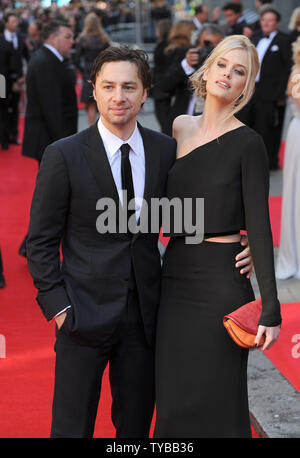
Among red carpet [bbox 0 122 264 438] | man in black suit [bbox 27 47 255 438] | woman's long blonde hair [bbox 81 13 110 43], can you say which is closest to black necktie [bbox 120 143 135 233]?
man in black suit [bbox 27 47 255 438]

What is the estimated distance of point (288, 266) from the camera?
574cm

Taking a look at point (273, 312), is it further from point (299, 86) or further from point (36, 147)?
point (36, 147)

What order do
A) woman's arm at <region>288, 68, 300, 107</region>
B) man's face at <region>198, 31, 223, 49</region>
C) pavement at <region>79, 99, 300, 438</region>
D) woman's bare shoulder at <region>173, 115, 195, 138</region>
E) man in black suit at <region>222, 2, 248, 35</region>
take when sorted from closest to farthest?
woman's bare shoulder at <region>173, 115, 195, 138</region>, pavement at <region>79, 99, 300, 438</region>, woman's arm at <region>288, 68, 300, 107</region>, man's face at <region>198, 31, 223, 49</region>, man in black suit at <region>222, 2, 248, 35</region>

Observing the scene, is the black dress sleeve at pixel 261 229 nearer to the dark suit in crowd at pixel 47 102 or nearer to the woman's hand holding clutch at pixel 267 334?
the woman's hand holding clutch at pixel 267 334

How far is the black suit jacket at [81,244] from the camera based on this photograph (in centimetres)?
244

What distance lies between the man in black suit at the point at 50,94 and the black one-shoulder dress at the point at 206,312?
3.35 metres

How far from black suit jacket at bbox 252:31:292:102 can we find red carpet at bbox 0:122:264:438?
12.5 feet

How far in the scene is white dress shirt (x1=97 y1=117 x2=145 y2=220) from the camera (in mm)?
2500

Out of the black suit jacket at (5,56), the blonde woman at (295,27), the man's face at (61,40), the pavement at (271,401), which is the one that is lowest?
the pavement at (271,401)

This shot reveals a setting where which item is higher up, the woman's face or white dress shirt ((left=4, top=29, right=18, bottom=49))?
the woman's face

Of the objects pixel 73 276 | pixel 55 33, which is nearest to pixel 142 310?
pixel 73 276

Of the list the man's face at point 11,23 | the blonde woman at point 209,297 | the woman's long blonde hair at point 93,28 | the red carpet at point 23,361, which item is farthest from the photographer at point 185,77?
the man's face at point 11,23

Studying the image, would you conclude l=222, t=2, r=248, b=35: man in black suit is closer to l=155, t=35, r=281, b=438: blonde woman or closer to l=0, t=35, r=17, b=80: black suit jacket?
l=0, t=35, r=17, b=80: black suit jacket
